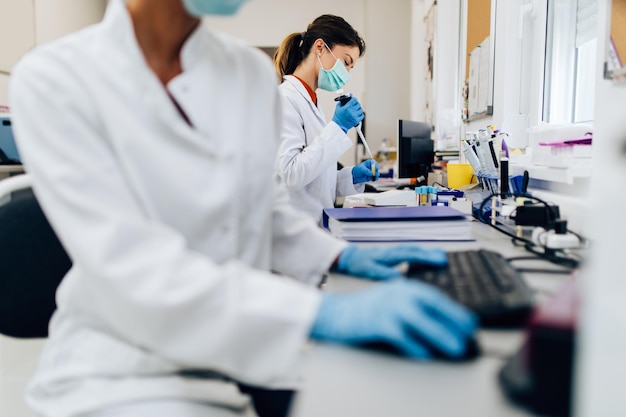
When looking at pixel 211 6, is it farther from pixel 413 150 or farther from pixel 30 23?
pixel 30 23

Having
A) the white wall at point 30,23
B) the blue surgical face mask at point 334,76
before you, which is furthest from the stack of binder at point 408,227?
the white wall at point 30,23

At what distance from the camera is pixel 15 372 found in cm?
210

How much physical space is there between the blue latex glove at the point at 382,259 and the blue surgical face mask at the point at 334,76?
143 centimetres

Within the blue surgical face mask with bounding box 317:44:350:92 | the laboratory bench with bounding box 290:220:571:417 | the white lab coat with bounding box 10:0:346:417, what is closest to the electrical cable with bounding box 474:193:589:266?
the laboratory bench with bounding box 290:220:571:417

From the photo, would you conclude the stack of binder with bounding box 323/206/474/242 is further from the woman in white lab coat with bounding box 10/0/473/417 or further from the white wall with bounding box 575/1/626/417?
the white wall with bounding box 575/1/626/417

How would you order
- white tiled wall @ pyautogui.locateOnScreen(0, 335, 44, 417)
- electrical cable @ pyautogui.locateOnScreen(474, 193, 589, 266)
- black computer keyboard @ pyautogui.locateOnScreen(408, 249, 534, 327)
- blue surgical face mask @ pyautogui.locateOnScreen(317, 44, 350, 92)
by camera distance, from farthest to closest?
blue surgical face mask @ pyautogui.locateOnScreen(317, 44, 350, 92) → white tiled wall @ pyautogui.locateOnScreen(0, 335, 44, 417) → electrical cable @ pyautogui.locateOnScreen(474, 193, 589, 266) → black computer keyboard @ pyautogui.locateOnScreen(408, 249, 534, 327)

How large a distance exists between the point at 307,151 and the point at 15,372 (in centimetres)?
147

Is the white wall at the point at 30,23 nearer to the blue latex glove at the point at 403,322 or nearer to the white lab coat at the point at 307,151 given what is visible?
the white lab coat at the point at 307,151

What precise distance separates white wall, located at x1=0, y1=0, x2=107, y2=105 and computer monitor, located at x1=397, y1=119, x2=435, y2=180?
304 cm

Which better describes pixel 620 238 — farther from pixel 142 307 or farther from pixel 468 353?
pixel 142 307

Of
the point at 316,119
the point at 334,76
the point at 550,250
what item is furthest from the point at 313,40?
the point at 550,250

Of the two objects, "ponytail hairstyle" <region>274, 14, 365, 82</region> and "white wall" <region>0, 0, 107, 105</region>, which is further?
"white wall" <region>0, 0, 107, 105</region>

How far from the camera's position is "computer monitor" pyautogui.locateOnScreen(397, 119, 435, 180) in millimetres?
2754

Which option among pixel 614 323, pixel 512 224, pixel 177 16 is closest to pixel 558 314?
pixel 614 323
